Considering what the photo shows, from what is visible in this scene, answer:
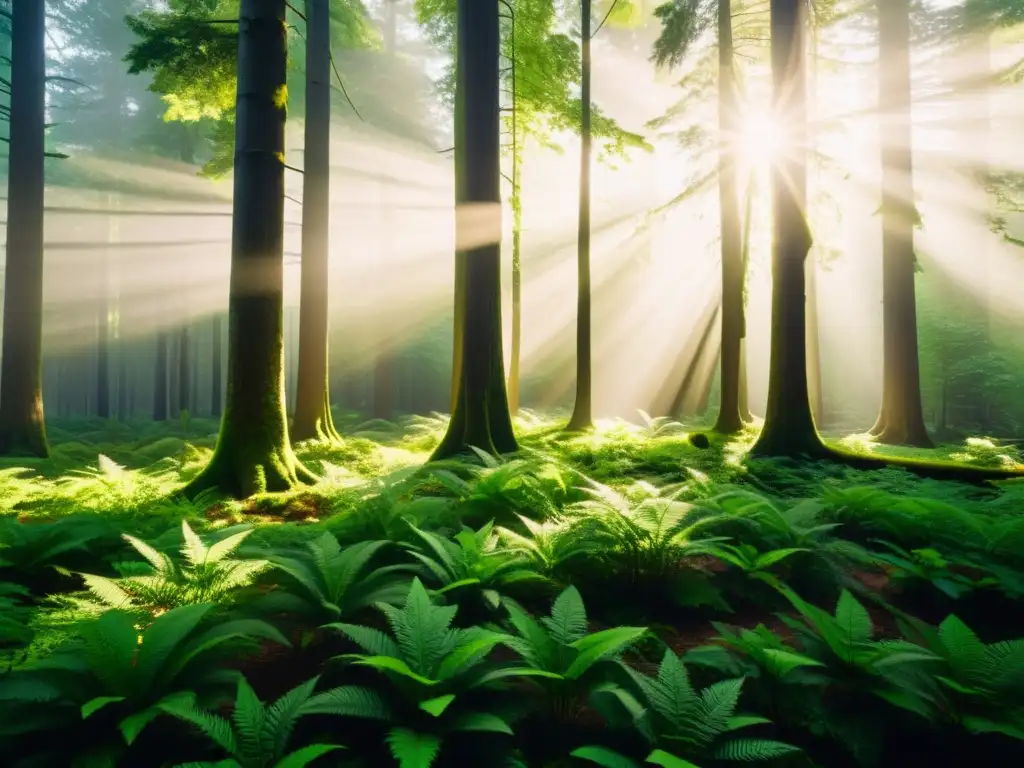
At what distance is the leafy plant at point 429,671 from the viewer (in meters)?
2.25

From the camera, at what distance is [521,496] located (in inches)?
207

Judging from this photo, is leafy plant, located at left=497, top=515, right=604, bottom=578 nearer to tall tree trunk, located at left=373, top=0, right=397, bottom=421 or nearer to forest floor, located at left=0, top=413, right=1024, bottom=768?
forest floor, located at left=0, top=413, right=1024, bottom=768

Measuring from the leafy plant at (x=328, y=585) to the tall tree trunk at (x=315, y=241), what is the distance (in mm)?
8159

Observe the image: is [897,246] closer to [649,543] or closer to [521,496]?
[521,496]

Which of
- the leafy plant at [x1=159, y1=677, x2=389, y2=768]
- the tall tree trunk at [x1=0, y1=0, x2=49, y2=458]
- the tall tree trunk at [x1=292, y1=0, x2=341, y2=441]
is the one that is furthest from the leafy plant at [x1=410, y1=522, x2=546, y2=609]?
the tall tree trunk at [x1=0, y1=0, x2=49, y2=458]

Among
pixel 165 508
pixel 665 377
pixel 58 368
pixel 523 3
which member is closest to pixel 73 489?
pixel 165 508

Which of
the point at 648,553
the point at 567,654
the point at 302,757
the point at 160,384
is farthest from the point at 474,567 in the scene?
the point at 160,384

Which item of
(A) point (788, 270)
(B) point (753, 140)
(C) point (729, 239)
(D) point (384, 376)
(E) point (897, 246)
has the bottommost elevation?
(D) point (384, 376)

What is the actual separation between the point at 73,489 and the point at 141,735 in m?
5.69

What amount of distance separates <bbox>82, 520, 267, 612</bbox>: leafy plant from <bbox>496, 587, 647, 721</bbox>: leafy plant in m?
1.67

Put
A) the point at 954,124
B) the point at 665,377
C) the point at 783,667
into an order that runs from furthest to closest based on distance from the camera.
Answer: the point at 665,377 < the point at 954,124 < the point at 783,667

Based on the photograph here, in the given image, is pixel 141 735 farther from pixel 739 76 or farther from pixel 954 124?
pixel 954 124

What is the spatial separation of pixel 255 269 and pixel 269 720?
5576mm

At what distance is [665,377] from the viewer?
118 feet
